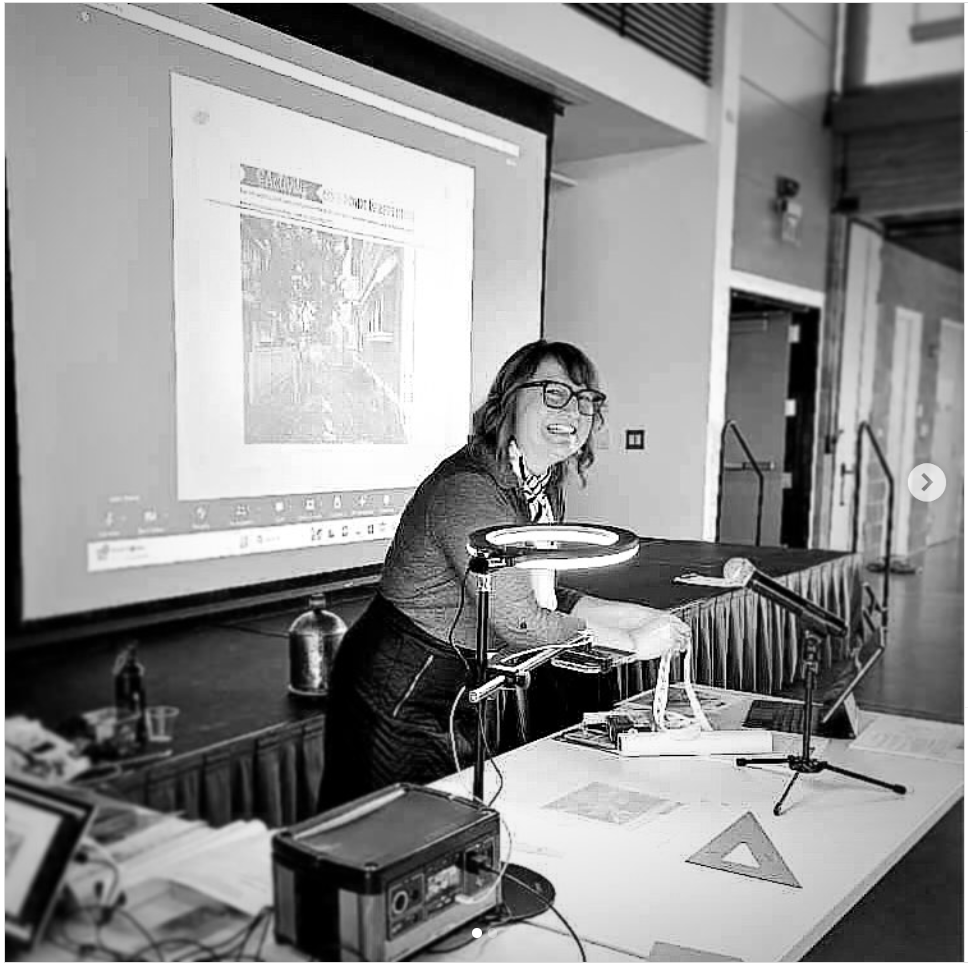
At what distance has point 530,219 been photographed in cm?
172

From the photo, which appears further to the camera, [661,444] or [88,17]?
[661,444]

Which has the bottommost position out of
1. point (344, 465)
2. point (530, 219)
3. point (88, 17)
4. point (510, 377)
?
point (344, 465)

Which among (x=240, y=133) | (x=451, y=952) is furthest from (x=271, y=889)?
(x=240, y=133)

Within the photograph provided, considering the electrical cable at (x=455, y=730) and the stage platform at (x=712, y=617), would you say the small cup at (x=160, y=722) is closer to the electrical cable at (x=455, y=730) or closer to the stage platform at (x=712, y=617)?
the electrical cable at (x=455, y=730)

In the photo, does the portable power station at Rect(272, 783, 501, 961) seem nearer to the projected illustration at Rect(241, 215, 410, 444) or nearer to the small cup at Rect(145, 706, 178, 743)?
the small cup at Rect(145, 706, 178, 743)

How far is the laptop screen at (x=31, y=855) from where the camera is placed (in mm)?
1156

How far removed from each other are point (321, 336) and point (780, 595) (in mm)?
783

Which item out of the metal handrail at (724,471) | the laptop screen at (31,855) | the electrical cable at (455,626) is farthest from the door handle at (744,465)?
the laptop screen at (31,855)

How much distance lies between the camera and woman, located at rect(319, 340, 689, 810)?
1.51 metres

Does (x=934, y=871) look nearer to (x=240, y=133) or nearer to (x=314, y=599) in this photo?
(x=314, y=599)

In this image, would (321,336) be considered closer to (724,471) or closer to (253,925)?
(253,925)

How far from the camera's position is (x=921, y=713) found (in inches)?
107

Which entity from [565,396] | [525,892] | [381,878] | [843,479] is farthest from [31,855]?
[843,479]

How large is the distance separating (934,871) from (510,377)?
5.90ft
